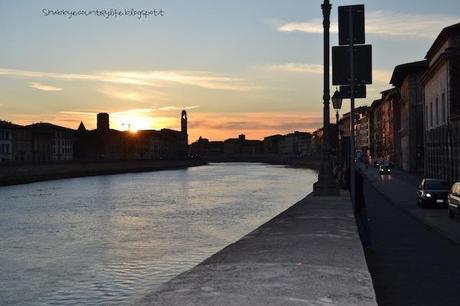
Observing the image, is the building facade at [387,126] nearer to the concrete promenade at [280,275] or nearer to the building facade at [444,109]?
the building facade at [444,109]

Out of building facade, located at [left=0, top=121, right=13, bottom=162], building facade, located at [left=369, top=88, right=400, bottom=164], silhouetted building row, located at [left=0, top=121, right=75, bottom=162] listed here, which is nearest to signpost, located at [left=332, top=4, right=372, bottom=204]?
building facade, located at [left=369, top=88, right=400, bottom=164]

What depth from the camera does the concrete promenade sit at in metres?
6.26

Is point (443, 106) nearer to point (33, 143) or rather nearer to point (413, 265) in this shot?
point (413, 265)

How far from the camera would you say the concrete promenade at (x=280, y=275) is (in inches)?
246

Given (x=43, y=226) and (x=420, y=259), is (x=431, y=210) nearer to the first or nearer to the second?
(x=420, y=259)

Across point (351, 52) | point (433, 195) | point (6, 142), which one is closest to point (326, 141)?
point (433, 195)

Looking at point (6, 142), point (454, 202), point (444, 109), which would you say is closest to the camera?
point (454, 202)

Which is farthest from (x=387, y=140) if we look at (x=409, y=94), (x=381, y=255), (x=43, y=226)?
(x=381, y=255)

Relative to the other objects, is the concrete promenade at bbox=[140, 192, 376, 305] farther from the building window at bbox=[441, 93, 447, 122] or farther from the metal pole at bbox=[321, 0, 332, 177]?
the building window at bbox=[441, 93, 447, 122]

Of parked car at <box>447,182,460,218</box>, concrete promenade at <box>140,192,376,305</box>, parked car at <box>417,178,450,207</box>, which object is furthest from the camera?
parked car at <box>417,178,450,207</box>

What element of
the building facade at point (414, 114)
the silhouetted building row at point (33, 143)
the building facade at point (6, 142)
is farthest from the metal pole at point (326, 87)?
the building facade at point (6, 142)

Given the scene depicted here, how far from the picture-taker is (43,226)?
3222 cm

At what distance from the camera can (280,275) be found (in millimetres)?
7465

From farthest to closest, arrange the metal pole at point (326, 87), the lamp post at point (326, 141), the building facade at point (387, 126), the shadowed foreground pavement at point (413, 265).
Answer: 1. the building facade at point (387, 126)
2. the lamp post at point (326, 141)
3. the metal pole at point (326, 87)
4. the shadowed foreground pavement at point (413, 265)
